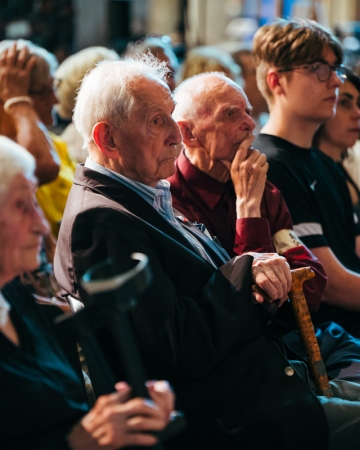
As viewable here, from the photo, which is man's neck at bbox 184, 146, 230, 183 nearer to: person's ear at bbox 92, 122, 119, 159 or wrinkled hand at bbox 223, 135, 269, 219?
wrinkled hand at bbox 223, 135, 269, 219

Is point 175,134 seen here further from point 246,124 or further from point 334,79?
point 334,79

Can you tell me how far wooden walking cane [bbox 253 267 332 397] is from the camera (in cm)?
219

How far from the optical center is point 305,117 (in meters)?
3.02

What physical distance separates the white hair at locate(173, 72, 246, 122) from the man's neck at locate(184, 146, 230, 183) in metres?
0.13

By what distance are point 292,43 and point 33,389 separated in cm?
207

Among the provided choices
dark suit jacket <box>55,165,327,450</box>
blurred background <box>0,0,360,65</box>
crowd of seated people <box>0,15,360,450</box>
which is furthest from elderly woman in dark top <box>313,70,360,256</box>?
blurred background <box>0,0,360,65</box>

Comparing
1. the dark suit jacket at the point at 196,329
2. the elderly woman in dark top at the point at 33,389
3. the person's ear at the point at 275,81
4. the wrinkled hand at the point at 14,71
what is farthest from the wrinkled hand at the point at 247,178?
the wrinkled hand at the point at 14,71

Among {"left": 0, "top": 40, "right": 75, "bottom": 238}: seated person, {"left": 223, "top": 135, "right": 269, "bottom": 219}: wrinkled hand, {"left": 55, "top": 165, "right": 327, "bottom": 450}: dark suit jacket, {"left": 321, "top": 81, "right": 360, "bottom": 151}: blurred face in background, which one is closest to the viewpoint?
{"left": 55, "top": 165, "right": 327, "bottom": 450}: dark suit jacket

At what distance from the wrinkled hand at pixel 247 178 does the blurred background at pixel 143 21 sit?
142 inches

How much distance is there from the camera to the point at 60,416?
1.52 meters

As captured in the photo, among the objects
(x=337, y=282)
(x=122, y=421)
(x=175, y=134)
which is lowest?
(x=337, y=282)

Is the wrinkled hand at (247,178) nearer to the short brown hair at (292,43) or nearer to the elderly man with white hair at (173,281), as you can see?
the elderly man with white hair at (173,281)

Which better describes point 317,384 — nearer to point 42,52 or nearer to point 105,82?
point 105,82

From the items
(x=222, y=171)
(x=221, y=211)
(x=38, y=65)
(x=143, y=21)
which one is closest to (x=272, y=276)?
(x=221, y=211)
